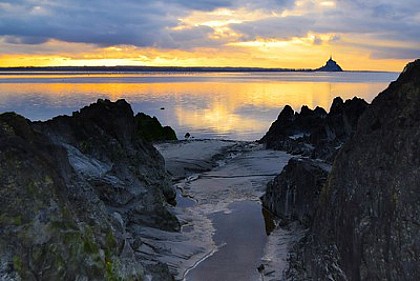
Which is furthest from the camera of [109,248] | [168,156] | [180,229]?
[168,156]

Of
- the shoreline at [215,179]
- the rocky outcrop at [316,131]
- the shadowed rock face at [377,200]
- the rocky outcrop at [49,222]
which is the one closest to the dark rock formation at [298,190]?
the shoreline at [215,179]

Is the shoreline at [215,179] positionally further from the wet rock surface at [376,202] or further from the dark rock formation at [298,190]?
the wet rock surface at [376,202]

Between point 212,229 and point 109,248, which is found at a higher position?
point 109,248

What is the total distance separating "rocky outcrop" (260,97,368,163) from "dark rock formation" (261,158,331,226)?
8.63 metres

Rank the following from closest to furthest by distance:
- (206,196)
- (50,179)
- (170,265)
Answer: (50,179) → (170,265) → (206,196)

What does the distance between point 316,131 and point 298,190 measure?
18744 millimetres

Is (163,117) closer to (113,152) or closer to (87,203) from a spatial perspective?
(113,152)

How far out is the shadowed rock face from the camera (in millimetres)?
8234

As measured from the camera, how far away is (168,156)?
33.0m

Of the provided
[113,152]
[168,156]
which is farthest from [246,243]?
[168,156]

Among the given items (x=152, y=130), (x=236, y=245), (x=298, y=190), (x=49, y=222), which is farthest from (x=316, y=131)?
(x=49, y=222)

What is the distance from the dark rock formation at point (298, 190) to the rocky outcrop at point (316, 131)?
863 centimetres

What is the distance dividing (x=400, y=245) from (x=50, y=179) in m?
6.17

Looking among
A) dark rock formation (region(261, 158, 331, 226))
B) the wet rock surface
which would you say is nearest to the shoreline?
dark rock formation (region(261, 158, 331, 226))
